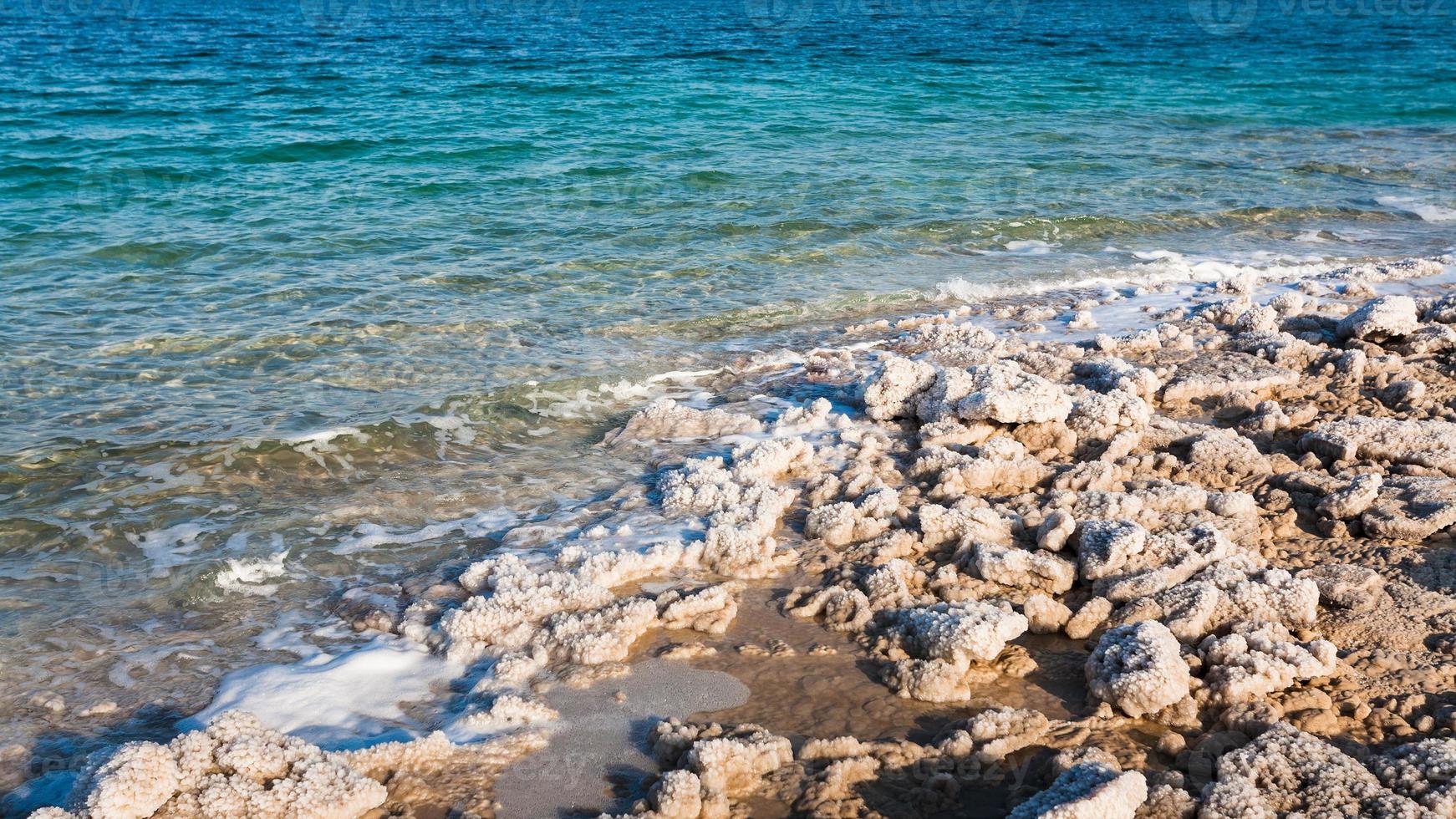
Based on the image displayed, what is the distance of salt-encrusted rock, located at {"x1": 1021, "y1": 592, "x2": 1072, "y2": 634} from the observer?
16.6 feet

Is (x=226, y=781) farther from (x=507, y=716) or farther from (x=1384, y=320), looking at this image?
(x=1384, y=320)

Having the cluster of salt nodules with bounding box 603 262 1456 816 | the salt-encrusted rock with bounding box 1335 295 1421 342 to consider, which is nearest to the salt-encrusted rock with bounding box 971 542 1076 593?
the cluster of salt nodules with bounding box 603 262 1456 816

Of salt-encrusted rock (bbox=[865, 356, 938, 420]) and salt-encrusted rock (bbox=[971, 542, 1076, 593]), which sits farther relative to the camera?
salt-encrusted rock (bbox=[865, 356, 938, 420])

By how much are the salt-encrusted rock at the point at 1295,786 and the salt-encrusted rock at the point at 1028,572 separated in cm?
139

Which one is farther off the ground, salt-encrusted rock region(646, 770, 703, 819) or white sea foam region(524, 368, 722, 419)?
salt-encrusted rock region(646, 770, 703, 819)

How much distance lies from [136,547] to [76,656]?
115 centimetres

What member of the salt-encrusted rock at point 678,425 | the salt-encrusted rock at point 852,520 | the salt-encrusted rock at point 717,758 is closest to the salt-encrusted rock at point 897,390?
the salt-encrusted rock at point 678,425

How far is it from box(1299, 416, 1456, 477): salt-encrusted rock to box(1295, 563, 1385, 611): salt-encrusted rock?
1311 mm

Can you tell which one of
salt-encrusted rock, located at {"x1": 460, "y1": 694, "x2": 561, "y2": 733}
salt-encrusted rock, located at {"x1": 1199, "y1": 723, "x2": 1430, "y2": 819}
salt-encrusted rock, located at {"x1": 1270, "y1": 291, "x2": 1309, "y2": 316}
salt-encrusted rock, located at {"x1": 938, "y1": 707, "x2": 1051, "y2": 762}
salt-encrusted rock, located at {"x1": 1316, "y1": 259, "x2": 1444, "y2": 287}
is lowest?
salt-encrusted rock, located at {"x1": 460, "y1": 694, "x2": 561, "y2": 733}

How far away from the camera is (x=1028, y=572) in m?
5.38

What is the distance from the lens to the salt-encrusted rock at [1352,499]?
228 inches

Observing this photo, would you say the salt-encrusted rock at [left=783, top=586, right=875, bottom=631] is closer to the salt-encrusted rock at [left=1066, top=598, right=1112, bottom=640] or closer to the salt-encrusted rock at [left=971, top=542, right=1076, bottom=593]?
the salt-encrusted rock at [left=971, top=542, right=1076, bottom=593]

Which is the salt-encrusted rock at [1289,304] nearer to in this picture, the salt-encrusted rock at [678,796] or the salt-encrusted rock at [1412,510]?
the salt-encrusted rock at [1412,510]

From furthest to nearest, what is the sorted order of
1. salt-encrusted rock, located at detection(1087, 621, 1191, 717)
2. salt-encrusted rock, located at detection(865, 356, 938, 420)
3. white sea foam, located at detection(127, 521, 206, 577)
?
salt-encrusted rock, located at detection(865, 356, 938, 420) < white sea foam, located at detection(127, 521, 206, 577) < salt-encrusted rock, located at detection(1087, 621, 1191, 717)
